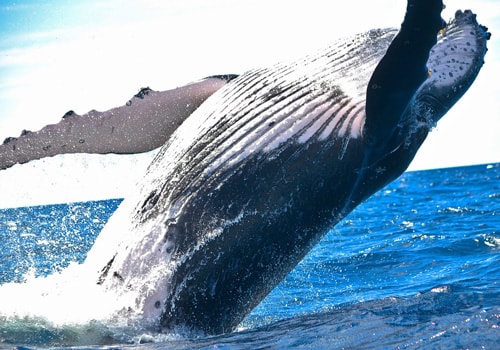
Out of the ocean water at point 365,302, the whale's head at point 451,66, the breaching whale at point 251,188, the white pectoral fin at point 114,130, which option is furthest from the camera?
the white pectoral fin at point 114,130

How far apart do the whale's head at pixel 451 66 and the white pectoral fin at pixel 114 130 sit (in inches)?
86.0

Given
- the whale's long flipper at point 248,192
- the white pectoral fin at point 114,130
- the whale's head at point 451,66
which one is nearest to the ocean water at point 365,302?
the whale's long flipper at point 248,192

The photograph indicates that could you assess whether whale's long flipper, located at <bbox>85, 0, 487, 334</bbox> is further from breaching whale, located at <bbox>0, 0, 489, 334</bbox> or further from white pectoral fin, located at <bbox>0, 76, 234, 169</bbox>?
white pectoral fin, located at <bbox>0, 76, 234, 169</bbox>

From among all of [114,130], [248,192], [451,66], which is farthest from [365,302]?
[114,130]

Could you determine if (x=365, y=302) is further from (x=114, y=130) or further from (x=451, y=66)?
(x=114, y=130)

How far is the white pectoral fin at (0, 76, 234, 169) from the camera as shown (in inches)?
297

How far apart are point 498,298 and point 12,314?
4.83m

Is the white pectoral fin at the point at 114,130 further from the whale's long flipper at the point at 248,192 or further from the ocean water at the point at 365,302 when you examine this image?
the ocean water at the point at 365,302

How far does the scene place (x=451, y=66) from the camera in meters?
7.07

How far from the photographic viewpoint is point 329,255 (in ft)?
43.8

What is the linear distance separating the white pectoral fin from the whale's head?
7.17 ft

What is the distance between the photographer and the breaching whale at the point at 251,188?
6227 millimetres

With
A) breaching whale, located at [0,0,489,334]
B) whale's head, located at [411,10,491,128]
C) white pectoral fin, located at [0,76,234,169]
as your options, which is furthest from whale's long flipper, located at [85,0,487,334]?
white pectoral fin, located at [0,76,234,169]

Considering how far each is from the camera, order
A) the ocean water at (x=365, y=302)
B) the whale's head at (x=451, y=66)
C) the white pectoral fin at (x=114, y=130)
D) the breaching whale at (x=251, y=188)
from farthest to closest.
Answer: the white pectoral fin at (x=114, y=130) → the whale's head at (x=451, y=66) → the breaching whale at (x=251, y=188) → the ocean water at (x=365, y=302)
